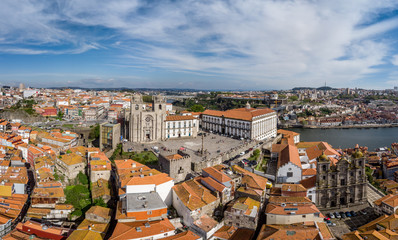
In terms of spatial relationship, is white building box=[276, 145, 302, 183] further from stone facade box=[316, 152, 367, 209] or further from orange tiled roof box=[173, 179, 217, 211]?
orange tiled roof box=[173, 179, 217, 211]

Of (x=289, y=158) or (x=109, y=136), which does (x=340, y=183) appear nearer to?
(x=289, y=158)

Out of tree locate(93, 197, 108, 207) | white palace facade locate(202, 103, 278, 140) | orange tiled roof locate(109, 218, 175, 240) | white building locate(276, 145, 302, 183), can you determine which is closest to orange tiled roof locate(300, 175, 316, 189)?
white building locate(276, 145, 302, 183)

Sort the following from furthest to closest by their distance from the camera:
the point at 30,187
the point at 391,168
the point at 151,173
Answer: the point at 391,168 → the point at 30,187 → the point at 151,173

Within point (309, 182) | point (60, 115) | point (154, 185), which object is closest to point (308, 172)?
point (309, 182)

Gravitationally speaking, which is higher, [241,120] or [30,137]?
[241,120]

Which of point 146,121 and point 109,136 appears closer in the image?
point 109,136

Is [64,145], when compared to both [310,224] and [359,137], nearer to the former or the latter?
[310,224]

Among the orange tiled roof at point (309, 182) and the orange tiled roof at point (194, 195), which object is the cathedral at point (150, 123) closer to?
the orange tiled roof at point (194, 195)

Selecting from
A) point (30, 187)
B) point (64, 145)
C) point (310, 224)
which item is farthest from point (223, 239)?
point (64, 145)
